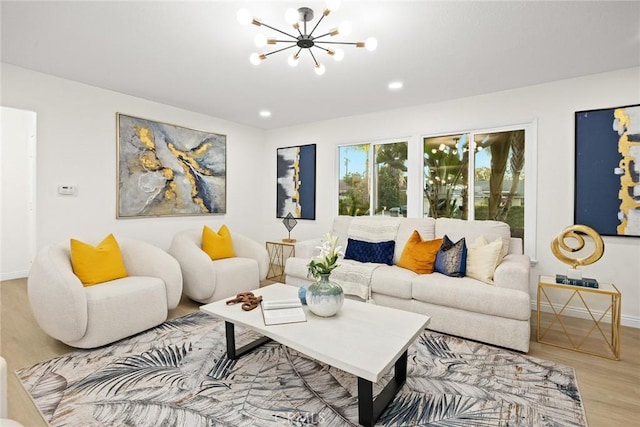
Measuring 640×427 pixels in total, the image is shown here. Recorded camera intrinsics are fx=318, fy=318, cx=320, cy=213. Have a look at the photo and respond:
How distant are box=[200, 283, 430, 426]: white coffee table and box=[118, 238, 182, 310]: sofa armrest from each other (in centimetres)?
90

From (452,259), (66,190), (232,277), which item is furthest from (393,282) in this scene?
(66,190)

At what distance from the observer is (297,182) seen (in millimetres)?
5434

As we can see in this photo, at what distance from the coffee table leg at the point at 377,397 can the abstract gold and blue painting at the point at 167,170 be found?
3.61 metres

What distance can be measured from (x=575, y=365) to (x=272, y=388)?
218 centimetres

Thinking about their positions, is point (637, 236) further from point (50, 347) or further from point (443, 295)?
point (50, 347)

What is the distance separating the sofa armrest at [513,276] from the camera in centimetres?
255

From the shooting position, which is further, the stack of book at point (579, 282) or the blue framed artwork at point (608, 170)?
the blue framed artwork at point (608, 170)

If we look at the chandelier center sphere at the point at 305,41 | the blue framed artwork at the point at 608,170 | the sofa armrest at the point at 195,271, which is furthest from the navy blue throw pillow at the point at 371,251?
the chandelier center sphere at the point at 305,41

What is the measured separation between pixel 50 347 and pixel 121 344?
501 mm

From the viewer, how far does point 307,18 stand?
2.17 metres

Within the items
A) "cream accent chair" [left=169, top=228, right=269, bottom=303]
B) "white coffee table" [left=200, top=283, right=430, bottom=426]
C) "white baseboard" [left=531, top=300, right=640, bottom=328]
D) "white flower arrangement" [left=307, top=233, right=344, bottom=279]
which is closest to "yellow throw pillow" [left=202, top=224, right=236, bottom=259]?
"cream accent chair" [left=169, top=228, right=269, bottom=303]

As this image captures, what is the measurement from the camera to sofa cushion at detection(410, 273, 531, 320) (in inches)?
97.8

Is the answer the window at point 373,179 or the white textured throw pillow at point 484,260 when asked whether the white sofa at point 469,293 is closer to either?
the white textured throw pillow at point 484,260

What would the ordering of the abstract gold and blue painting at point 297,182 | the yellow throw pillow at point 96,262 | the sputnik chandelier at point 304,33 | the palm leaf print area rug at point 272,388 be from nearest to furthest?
the palm leaf print area rug at point 272,388 → the sputnik chandelier at point 304,33 → the yellow throw pillow at point 96,262 → the abstract gold and blue painting at point 297,182
